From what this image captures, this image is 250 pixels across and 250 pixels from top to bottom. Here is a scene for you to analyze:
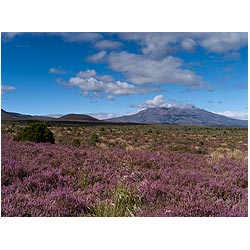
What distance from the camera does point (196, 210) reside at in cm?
500

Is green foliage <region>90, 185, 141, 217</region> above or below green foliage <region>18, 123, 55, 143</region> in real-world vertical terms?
below

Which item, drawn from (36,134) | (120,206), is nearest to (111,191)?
(120,206)

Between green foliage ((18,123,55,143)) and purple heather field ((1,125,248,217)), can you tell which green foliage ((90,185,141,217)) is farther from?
green foliage ((18,123,55,143))

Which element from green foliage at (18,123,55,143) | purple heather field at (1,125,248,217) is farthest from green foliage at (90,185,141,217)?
green foliage at (18,123,55,143)

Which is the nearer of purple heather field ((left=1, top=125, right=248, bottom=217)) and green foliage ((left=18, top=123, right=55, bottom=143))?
purple heather field ((left=1, top=125, right=248, bottom=217))

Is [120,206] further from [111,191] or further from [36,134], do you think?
[36,134]

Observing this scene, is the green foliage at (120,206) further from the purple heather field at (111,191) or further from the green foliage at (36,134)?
the green foliage at (36,134)

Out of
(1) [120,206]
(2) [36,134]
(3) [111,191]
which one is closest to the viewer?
(1) [120,206]

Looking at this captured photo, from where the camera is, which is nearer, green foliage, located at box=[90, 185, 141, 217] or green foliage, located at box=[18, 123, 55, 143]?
green foliage, located at box=[90, 185, 141, 217]

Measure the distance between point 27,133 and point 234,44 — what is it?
1126cm

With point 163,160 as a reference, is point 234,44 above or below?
above

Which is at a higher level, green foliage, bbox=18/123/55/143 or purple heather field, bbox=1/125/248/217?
green foliage, bbox=18/123/55/143

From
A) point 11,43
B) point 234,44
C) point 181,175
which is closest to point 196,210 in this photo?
point 181,175
